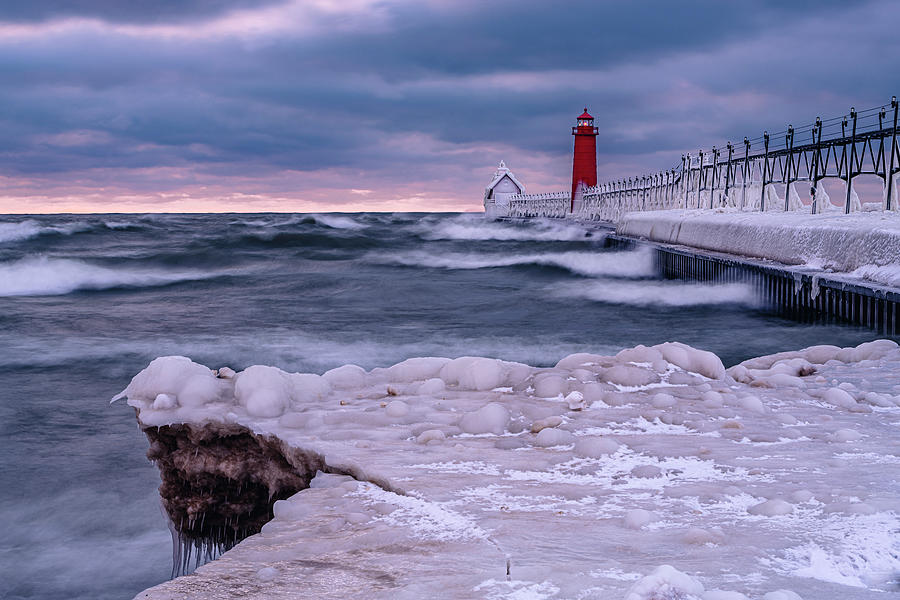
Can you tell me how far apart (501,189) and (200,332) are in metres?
62.2

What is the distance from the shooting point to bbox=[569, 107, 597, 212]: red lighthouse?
48.4m

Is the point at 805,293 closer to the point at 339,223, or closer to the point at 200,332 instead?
the point at 200,332

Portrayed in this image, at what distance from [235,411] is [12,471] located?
108 inches

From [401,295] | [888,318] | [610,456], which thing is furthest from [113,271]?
[610,456]

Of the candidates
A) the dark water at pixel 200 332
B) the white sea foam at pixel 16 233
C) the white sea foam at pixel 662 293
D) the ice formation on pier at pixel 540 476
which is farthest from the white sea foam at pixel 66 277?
the ice formation on pier at pixel 540 476

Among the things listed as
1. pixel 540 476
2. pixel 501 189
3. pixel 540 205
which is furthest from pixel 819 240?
pixel 501 189

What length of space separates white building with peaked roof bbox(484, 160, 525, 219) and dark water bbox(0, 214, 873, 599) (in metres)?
42.2

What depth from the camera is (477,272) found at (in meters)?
24.2

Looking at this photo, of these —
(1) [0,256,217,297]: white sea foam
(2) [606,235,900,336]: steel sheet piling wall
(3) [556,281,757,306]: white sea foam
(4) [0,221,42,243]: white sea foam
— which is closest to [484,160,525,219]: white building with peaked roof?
(4) [0,221,42,243]: white sea foam

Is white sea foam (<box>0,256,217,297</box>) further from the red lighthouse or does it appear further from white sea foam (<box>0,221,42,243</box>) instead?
the red lighthouse

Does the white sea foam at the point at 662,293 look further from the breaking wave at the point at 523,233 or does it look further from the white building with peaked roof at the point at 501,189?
the white building with peaked roof at the point at 501,189

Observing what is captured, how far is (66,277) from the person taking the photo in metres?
21.0

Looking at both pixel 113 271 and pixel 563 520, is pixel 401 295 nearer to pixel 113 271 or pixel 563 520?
pixel 113 271

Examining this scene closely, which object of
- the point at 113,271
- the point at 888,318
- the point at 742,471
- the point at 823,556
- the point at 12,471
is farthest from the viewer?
the point at 113,271
